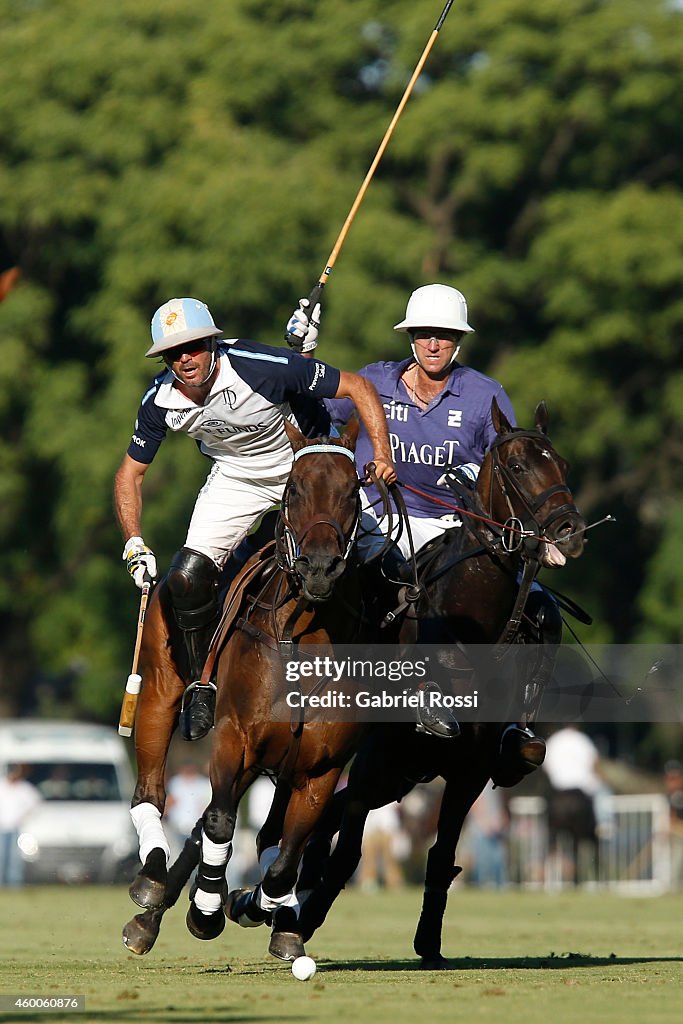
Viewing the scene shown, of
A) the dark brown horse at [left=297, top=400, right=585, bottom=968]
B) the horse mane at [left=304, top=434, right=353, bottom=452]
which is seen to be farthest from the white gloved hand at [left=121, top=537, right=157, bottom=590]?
the dark brown horse at [left=297, top=400, right=585, bottom=968]

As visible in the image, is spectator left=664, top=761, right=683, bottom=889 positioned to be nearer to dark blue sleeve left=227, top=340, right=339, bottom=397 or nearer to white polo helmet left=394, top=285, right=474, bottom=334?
white polo helmet left=394, top=285, right=474, bottom=334

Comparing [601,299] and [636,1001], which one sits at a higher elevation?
[601,299]

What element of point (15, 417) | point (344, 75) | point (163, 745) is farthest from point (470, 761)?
point (344, 75)

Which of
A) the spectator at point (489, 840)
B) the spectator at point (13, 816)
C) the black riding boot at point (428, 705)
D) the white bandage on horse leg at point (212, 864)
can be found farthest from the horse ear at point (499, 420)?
the spectator at point (13, 816)

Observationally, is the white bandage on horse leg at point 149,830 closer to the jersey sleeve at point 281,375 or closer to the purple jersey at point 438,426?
the purple jersey at point 438,426

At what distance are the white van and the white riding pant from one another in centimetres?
1469

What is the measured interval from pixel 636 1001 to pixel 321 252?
18732mm

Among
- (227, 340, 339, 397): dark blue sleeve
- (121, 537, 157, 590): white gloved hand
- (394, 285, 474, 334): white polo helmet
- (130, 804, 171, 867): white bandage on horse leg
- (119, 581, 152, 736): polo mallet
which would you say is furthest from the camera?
(394, 285, 474, 334): white polo helmet

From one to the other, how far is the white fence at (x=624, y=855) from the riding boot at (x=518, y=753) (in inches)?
554

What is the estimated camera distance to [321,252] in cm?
2572

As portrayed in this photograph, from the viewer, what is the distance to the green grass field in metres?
7.26

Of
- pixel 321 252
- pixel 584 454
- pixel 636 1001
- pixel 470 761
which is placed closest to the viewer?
pixel 636 1001

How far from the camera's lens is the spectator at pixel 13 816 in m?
23.7

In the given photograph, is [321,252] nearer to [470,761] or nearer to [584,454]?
[584,454]
